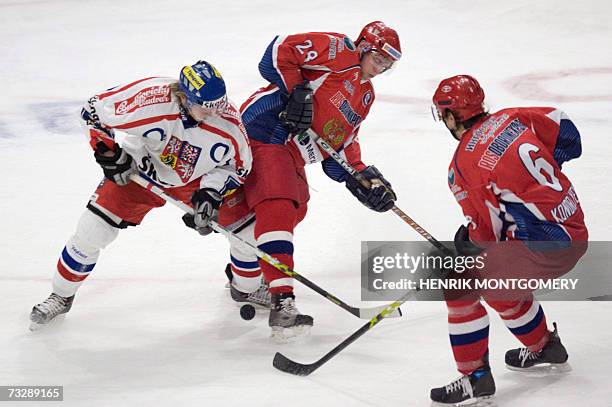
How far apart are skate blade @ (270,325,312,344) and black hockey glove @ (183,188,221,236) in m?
0.44

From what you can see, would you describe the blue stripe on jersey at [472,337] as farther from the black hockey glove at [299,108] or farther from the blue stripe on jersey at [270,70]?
the blue stripe on jersey at [270,70]

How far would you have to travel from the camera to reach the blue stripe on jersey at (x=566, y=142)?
294 cm

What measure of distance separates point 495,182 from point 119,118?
130cm

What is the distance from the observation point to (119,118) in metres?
3.16

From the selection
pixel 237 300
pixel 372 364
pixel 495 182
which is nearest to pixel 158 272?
pixel 237 300

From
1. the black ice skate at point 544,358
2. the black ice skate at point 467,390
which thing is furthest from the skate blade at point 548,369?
the black ice skate at point 467,390

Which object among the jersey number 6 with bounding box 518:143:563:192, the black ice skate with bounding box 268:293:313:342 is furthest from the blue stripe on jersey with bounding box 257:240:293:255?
the jersey number 6 with bounding box 518:143:563:192

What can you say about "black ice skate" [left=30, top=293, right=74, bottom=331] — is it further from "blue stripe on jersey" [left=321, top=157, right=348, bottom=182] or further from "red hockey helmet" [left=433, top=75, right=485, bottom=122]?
"red hockey helmet" [left=433, top=75, right=485, bottom=122]

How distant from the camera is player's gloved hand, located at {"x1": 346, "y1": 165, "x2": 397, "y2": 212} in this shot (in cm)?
352

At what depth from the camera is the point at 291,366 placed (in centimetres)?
299

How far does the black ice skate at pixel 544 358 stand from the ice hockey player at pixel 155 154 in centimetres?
115

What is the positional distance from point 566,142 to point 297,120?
977 mm

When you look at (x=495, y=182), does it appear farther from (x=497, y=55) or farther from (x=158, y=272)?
(x=497, y=55)

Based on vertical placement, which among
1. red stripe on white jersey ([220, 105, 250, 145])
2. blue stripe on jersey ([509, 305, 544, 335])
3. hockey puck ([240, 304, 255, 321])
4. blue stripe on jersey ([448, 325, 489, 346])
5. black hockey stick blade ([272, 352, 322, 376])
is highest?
blue stripe on jersey ([509, 305, 544, 335])
